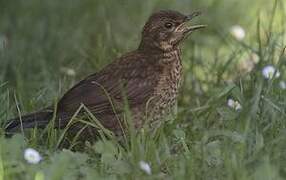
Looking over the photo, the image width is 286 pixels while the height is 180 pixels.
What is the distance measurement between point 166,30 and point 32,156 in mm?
1883

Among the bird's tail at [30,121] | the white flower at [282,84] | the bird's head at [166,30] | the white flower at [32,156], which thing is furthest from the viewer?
the bird's head at [166,30]

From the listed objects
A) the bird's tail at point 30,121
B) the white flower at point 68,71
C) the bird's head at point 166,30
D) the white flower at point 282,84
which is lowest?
the white flower at point 68,71

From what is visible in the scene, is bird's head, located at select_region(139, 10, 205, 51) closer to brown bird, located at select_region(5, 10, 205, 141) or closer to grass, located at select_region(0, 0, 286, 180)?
brown bird, located at select_region(5, 10, 205, 141)

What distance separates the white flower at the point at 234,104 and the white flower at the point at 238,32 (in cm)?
164

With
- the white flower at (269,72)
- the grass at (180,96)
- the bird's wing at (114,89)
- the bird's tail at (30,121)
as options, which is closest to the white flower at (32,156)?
the grass at (180,96)

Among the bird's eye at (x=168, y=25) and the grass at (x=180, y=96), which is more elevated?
the bird's eye at (x=168, y=25)

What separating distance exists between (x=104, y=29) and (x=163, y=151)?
331 cm

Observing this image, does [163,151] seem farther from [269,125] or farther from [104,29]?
[104,29]

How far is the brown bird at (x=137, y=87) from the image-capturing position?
656 cm

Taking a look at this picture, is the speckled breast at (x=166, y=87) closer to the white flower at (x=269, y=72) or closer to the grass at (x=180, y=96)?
the grass at (x=180, y=96)

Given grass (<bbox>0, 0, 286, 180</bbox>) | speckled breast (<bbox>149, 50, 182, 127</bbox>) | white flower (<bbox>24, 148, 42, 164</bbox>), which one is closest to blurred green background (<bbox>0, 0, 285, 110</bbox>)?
grass (<bbox>0, 0, 286, 180</bbox>)

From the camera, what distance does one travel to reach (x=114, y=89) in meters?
6.72

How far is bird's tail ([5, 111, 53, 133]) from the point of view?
250 inches

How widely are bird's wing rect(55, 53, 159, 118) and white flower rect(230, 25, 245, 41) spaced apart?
5.91ft
